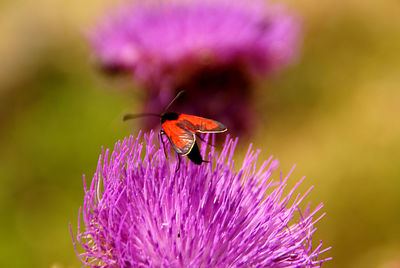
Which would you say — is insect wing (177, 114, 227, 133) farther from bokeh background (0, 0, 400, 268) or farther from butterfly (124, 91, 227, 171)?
bokeh background (0, 0, 400, 268)

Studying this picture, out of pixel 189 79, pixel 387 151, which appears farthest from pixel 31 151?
pixel 387 151

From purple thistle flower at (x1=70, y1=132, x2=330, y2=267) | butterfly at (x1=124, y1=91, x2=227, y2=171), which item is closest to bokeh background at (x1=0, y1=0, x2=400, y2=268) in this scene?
purple thistle flower at (x1=70, y1=132, x2=330, y2=267)

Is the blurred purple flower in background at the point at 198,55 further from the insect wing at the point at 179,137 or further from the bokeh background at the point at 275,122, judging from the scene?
the insect wing at the point at 179,137

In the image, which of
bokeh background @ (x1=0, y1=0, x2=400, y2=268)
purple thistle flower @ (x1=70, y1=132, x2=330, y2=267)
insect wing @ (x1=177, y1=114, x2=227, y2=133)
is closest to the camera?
purple thistle flower @ (x1=70, y1=132, x2=330, y2=267)

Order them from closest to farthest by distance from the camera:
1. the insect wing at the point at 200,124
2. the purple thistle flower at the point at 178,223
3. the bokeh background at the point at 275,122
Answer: the purple thistle flower at the point at 178,223 < the insect wing at the point at 200,124 < the bokeh background at the point at 275,122

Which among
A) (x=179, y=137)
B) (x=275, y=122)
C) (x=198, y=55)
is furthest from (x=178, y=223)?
(x=275, y=122)

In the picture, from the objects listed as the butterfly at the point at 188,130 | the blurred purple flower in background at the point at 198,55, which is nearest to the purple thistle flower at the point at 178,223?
→ the butterfly at the point at 188,130
